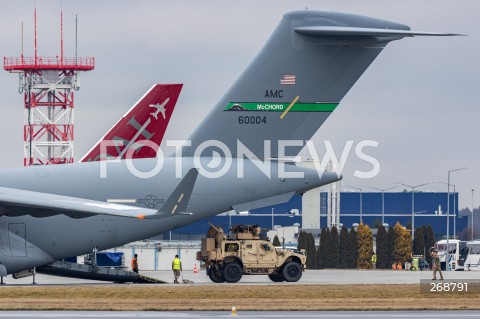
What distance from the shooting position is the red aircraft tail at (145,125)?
148 feet

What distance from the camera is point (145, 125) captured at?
4722 cm

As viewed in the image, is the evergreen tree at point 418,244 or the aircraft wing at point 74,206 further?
the evergreen tree at point 418,244

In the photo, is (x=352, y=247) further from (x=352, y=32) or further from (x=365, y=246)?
(x=352, y=32)

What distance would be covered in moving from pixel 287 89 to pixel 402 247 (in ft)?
119

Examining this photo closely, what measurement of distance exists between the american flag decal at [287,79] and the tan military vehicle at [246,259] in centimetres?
553

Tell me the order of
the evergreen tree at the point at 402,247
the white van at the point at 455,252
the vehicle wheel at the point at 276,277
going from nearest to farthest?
the vehicle wheel at the point at 276,277 < the evergreen tree at the point at 402,247 < the white van at the point at 455,252

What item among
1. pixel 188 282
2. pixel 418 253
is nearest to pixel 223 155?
pixel 188 282

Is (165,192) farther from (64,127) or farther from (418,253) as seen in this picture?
(64,127)

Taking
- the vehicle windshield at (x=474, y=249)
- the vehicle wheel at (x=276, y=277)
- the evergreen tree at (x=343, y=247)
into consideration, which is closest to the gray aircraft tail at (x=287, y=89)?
the vehicle wheel at (x=276, y=277)

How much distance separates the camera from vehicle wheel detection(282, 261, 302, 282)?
136 feet

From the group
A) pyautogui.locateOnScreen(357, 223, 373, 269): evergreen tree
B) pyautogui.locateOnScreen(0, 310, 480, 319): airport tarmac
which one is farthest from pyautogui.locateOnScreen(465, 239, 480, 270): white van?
pyautogui.locateOnScreen(0, 310, 480, 319): airport tarmac

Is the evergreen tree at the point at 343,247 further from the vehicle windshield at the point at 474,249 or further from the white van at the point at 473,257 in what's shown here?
the vehicle windshield at the point at 474,249

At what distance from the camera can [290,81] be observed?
39906mm

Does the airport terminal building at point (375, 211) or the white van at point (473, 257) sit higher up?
the airport terminal building at point (375, 211)
